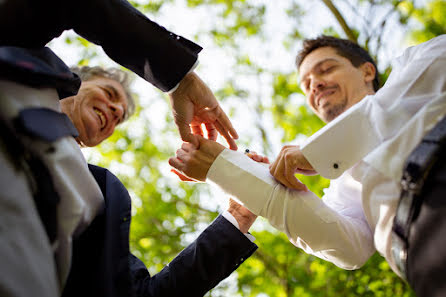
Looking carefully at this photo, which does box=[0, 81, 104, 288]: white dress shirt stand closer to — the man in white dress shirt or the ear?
the man in white dress shirt

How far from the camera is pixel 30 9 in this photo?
4.44 ft

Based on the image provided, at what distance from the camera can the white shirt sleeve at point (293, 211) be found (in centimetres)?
178

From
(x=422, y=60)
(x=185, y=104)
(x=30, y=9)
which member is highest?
(x=422, y=60)

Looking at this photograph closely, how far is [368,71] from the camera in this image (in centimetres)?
308

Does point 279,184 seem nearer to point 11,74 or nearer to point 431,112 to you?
point 431,112

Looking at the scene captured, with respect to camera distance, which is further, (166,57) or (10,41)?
(166,57)

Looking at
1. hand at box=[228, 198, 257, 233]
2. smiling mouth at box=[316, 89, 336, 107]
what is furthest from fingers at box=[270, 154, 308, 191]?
smiling mouth at box=[316, 89, 336, 107]

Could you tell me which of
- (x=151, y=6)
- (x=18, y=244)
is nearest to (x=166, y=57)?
(x=18, y=244)

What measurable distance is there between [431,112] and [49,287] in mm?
1461

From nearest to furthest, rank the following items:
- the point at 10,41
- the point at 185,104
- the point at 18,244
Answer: the point at 18,244 < the point at 10,41 < the point at 185,104

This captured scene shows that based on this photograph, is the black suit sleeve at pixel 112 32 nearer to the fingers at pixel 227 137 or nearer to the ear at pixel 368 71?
the fingers at pixel 227 137

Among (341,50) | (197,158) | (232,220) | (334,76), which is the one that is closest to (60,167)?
(197,158)

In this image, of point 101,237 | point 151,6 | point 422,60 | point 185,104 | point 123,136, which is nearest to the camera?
point 422,60

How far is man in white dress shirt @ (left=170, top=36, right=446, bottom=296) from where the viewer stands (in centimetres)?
128
